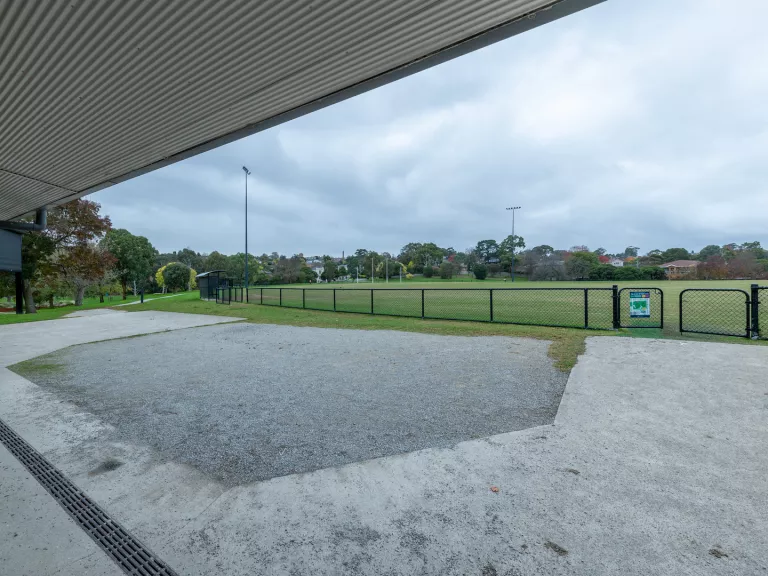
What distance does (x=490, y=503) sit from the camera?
222cm

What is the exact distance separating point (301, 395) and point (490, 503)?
2.79 m

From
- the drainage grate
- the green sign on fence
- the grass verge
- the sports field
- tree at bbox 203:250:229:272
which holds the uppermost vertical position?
tree at bbox 203:250:229:272

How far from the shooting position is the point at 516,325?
9.70 metres

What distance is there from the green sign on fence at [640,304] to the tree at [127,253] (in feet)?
129

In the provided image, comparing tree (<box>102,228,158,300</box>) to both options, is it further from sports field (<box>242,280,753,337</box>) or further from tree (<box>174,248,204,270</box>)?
tree (<box>174,248,204,270</box>)

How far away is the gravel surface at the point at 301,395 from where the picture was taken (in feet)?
10.0

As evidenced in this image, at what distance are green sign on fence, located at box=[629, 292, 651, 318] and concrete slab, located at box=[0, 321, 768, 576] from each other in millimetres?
5202

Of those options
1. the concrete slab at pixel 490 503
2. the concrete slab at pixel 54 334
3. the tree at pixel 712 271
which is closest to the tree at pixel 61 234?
the concrete slab at pixel 54 334

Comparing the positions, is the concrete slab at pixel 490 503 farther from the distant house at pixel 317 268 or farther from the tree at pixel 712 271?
the distant house at pixel 317 268

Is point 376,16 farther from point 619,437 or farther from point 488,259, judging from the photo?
point 488,259

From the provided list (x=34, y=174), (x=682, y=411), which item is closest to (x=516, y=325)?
(x=682, y=411)

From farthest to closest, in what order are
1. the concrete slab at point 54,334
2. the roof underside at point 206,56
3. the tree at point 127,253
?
the tree at point 127,253
the concrete slab at point 54,334
the roof underside at point 206,56

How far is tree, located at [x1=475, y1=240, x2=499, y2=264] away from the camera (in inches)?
4707

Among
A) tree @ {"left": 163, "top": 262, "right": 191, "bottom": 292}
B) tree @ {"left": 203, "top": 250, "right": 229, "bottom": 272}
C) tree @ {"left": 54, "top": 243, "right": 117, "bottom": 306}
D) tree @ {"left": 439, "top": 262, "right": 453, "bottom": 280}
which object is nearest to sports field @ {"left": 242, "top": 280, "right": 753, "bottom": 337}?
tree @ {"left": 54, "top": 243, "right": 117, "bottom": 306}
